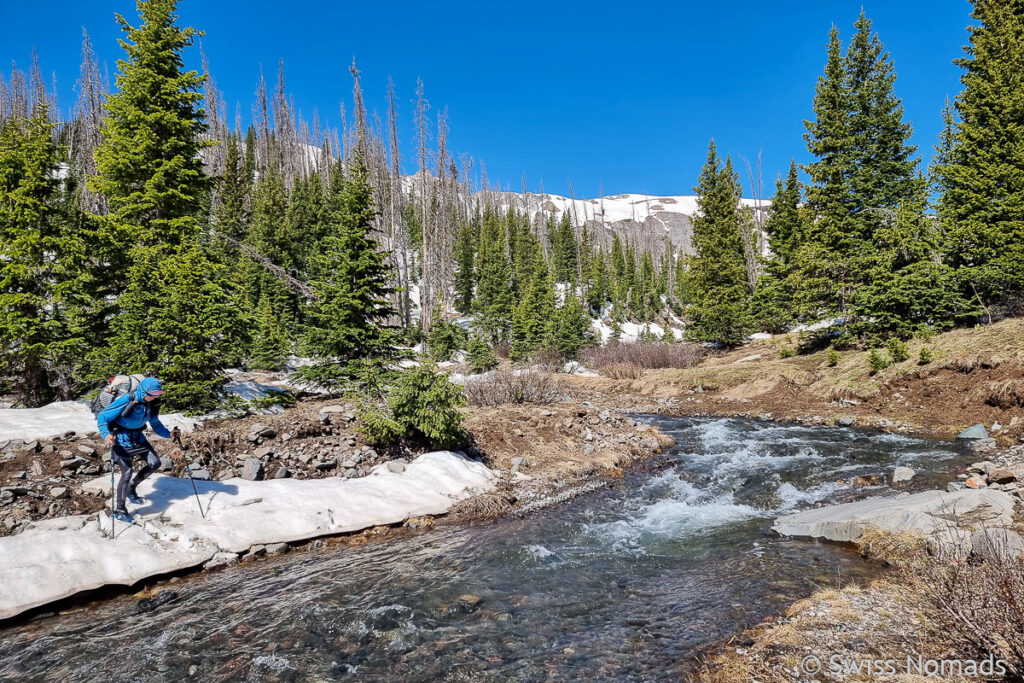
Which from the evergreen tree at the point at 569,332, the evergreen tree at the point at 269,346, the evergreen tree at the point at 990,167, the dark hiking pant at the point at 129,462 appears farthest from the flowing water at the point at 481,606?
the evergreen tree at the point at 569,332

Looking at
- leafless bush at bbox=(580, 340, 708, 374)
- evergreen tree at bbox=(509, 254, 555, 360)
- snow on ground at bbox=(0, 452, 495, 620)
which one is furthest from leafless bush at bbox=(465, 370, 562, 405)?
evergreen tree at bbox=(509, 254, 555, 360)

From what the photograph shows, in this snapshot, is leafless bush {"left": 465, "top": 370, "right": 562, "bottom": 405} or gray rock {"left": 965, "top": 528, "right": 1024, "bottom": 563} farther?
leafless bush {"left": 465, "top": 370, "right": 562, "bottom": 405}

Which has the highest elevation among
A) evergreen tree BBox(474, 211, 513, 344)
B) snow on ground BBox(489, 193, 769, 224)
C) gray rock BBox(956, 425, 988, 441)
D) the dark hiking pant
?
snow on ground BBox(489, 193, 769, 224)

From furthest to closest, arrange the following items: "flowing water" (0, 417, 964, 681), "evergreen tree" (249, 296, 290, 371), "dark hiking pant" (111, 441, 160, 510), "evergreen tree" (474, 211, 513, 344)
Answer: "evergreen tree" (474, 211, 513, 344), "evergreen tree" (249, 296, 290, 371), "dark hiking pant" (111, 441, 160, 510), "flowing water" (0, 417, 964, 681)

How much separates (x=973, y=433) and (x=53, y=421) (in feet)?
65.7

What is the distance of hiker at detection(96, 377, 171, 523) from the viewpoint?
6422 millimetres

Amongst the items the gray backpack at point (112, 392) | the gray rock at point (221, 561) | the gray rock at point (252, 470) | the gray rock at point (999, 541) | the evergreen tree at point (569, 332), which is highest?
the evergreen tree at point (569, 332)

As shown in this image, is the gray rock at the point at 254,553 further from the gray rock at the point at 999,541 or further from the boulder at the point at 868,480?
the boulder at the point at 868,480

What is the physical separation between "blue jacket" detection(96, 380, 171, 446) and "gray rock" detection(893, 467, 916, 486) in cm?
1245

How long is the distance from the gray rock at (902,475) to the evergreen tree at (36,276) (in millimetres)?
17878

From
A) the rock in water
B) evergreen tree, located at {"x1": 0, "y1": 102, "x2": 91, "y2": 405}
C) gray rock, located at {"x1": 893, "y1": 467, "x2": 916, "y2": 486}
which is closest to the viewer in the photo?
the rock in water

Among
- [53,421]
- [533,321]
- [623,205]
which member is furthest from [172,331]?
[623,205]

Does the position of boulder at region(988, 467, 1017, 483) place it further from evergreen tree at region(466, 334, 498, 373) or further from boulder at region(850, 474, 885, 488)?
evergreen tree at region(466, 334, 498, 373)

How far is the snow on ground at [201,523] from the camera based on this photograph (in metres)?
5.57
